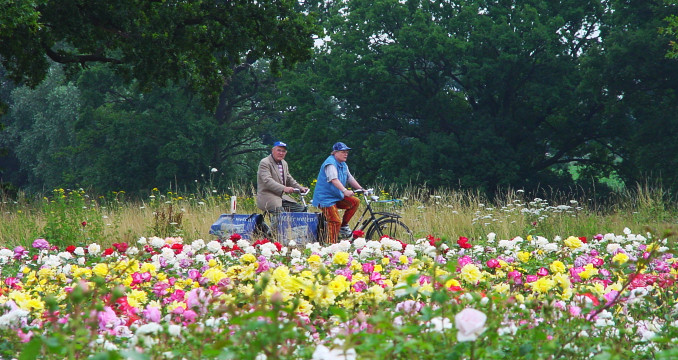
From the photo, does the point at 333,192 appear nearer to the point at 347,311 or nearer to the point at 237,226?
the point at 237,226

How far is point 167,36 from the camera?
13.1 m

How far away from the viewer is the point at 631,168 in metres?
25.3

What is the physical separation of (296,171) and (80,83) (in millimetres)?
9802

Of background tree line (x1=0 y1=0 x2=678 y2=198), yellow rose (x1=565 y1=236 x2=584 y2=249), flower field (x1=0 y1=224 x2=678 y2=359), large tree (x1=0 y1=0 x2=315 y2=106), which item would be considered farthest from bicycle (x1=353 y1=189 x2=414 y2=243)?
background tree line (x1=0 y1=0 x2=678 y2=198)

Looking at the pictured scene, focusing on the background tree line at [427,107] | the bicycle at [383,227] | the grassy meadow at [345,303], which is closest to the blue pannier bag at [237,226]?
the bicycle at [383,227]

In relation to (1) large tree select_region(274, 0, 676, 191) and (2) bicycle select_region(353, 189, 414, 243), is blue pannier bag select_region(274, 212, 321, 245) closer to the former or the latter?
(2) bicycle select_region(353, 189, 414, 243)

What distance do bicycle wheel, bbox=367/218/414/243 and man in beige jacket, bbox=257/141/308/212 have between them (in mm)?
922

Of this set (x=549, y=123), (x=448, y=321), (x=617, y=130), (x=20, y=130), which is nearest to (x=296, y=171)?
(x=549, y=123)

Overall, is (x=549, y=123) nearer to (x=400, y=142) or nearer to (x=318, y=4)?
(x=400, y=142)

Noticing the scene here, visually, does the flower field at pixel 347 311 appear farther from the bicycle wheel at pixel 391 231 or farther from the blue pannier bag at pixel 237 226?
the bicycle wheel at pixel 391 231

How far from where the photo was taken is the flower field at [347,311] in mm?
1936

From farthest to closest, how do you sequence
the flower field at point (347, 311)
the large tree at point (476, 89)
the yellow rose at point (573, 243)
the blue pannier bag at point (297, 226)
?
1. the large tree at point (476, 89)
2. the blue pannier bag at point (297, 226)
3. the yellow rose at point (573, 243)
4. the flower field at point (347, 311)

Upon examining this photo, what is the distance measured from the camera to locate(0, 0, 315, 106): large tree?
1271 centimetres

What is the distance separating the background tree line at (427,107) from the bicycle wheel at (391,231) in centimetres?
1047
